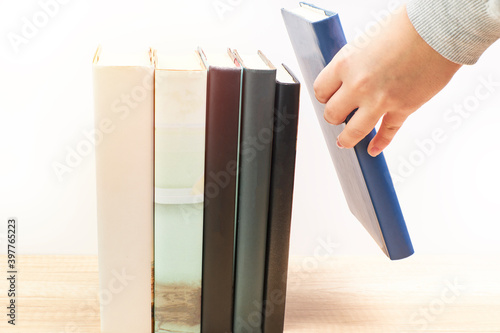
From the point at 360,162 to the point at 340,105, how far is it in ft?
0.27

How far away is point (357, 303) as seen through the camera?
789 mm

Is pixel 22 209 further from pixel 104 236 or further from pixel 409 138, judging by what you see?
pixel 409 138

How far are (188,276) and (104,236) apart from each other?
0.11 m

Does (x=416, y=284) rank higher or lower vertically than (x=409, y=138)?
lower

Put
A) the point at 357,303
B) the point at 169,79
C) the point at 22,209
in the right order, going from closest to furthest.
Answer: the point at 169,79, the point at 357,303, the point at 22,209

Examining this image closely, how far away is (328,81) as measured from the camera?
57cm

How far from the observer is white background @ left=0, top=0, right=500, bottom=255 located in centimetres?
85

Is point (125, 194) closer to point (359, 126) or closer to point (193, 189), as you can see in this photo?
point (193, 189)

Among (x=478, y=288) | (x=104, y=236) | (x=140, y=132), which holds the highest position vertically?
(x=140, y=132)

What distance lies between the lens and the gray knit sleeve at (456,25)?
1.59 feet

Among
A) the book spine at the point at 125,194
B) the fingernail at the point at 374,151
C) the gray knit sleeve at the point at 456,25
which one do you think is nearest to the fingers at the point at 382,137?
the fingernail at the point at 374,151

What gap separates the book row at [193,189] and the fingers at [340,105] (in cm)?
7

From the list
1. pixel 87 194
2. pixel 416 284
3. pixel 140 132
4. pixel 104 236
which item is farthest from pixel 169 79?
pixel 416 284

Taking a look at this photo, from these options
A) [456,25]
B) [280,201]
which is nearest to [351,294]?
[280,201]
